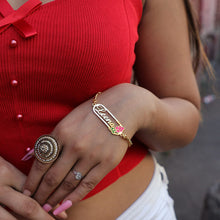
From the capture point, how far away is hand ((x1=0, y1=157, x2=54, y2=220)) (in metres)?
0.78

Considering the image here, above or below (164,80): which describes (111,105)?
above

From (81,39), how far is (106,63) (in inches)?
3.9

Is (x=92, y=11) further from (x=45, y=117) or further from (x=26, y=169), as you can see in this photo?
(x=26, y=169)

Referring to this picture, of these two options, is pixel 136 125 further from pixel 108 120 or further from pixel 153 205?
pixel 153 205

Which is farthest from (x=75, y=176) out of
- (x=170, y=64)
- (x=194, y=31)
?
(x=194, y=31)

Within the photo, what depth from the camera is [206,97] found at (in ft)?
16.8

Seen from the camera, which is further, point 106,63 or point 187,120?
point 187,120

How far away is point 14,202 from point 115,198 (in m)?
0.32

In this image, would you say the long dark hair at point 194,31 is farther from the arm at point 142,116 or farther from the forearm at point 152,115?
the forearm at point 152,115

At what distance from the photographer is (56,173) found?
783 mm

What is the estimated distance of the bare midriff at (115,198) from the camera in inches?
36.6

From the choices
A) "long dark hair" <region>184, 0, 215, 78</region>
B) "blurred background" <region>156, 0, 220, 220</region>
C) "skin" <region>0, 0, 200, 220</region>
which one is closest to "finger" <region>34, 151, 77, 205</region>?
"skin" <region>0, 0, 200, 220</region>

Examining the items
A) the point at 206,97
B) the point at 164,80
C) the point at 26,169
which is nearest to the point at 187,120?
the point at 164,80

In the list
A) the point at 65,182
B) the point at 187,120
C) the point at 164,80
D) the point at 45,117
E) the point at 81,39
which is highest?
the point at 81,39
